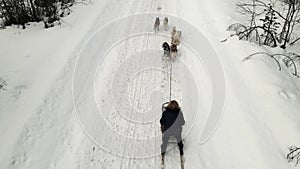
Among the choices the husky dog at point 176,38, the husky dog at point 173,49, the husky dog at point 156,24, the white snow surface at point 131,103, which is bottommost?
the white snow surface at point 131,103

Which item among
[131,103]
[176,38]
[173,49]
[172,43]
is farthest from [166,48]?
[131,103]

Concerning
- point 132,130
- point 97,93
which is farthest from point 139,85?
point 132,130

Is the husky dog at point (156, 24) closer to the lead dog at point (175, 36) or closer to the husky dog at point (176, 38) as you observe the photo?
the lead dog at point (175, 36)

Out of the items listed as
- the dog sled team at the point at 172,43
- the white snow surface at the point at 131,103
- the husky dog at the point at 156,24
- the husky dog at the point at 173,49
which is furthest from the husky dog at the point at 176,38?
the husky dog at the point at 156,24

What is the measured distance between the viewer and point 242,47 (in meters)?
11.5

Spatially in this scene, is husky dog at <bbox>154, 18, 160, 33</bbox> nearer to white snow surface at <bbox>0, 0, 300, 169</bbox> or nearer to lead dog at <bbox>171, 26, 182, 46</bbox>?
white snow surface at <bbox>0, 0, 300, 169</bbox>

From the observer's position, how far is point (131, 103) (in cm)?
941

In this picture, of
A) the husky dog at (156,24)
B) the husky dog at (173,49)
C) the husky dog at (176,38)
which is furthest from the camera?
the husky dog at (156,24)

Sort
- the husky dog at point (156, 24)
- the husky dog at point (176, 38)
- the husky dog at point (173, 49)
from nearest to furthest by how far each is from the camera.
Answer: the husky dog at point (173, 49) < the husky dog at point (176, 38) < the husky dog at point (156, 24)

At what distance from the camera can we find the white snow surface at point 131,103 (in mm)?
7566

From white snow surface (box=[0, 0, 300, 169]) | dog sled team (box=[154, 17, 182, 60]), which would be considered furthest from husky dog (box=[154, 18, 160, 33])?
white snow surface (box=[0, 0, 300, 169])

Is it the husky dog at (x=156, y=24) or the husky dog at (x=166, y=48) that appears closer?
the husky dog at (x=166, y=48)

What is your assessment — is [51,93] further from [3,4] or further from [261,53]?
[261,53]

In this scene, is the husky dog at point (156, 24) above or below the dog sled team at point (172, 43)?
above
